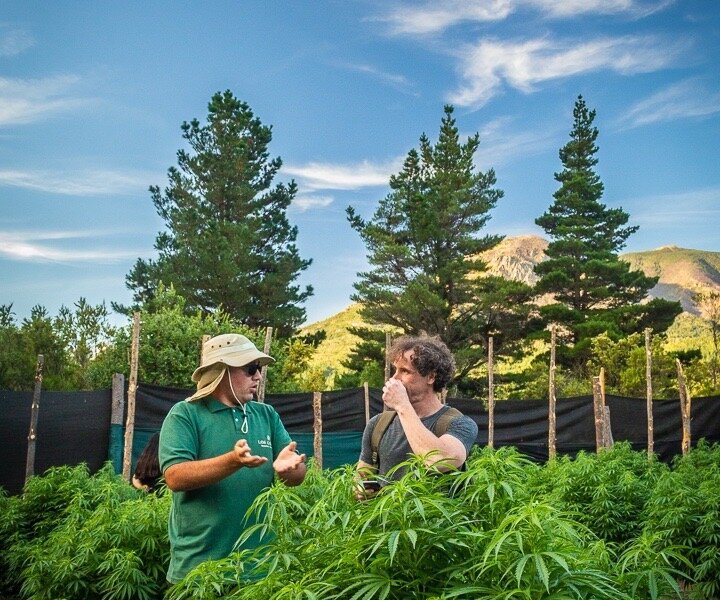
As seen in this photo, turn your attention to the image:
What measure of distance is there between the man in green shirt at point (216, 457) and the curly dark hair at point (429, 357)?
522mm

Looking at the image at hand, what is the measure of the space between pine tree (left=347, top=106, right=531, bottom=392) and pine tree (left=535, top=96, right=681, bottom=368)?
75.3 inches

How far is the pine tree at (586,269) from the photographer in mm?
29906

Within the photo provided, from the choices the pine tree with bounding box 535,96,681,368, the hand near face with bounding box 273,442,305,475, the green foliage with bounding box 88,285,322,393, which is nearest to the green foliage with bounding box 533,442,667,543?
the hand near face with bounding box 273,442,305,475

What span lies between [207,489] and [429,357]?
946mm

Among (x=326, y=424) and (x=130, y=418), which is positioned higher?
(x=130, y=418)

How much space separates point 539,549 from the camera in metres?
1.75

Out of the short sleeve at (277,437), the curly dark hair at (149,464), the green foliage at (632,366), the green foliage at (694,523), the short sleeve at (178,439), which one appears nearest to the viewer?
the short sleeve at (178,439)

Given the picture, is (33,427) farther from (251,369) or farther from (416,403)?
A: (416,403)

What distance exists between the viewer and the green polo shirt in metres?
2.67

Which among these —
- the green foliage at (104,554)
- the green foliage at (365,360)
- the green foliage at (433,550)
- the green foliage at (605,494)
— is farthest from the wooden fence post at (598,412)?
the green foliage at (365,360)

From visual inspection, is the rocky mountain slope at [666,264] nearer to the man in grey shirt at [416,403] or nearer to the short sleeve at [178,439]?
the man in grey shirt at [416,403]

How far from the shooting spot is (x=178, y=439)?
8.81 ft

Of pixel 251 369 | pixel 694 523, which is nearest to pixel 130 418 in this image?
pixel 694 523

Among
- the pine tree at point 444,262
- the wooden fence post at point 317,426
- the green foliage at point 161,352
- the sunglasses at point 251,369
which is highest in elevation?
the pine tree at point 444,262
